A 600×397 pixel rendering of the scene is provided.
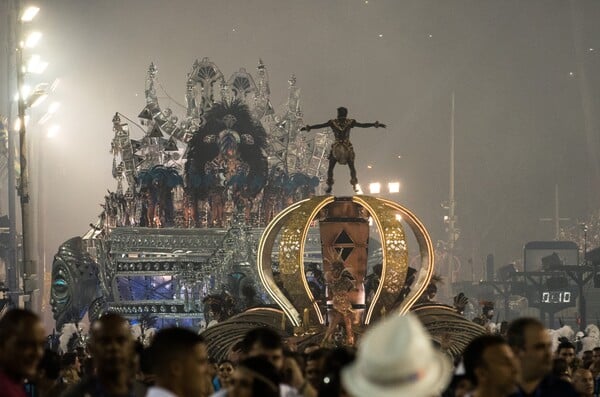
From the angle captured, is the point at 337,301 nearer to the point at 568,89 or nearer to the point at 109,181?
the point at 109,181

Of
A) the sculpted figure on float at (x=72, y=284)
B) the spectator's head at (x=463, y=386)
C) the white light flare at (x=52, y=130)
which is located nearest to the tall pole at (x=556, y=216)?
the white light flare at (x=52, y=130)

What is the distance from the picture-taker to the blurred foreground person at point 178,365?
27.6 ft

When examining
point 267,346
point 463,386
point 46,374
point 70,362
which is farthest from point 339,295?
point 463,386

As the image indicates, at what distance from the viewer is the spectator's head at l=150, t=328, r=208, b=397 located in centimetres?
840

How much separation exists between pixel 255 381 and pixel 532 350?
1.78 metres

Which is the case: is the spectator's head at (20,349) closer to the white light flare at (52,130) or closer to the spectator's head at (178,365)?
the spectator's head at (178,365)

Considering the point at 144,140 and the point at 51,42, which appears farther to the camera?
the point at 51,42

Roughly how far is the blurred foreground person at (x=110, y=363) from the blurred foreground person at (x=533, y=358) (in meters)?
2.18

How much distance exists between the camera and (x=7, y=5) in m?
58.1

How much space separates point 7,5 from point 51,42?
8395 mm

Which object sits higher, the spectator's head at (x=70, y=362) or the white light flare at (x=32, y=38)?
the white light flare at (x=32, y=38)

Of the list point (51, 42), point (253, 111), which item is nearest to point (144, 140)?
point (253, 111)

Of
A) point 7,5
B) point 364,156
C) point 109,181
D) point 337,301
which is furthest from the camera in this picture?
point 364,156

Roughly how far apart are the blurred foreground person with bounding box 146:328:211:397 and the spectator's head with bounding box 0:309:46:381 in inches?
26.2
